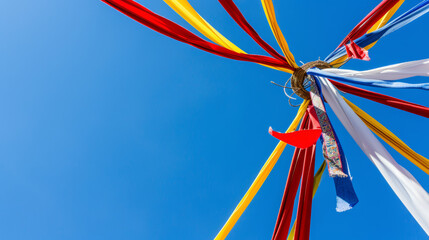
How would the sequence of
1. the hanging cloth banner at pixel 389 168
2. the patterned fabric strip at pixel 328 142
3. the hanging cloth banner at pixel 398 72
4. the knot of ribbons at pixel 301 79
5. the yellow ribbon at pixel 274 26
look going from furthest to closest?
the knot of ribbons at pixel 301 79
the yellow ribbon at pixel 274 26
the patterned fabric strip at pixel 328 142
the hanging cloth banner at pixel 398 72
the hanging cloth banner at pixel 389 168

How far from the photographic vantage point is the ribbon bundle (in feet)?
6.23

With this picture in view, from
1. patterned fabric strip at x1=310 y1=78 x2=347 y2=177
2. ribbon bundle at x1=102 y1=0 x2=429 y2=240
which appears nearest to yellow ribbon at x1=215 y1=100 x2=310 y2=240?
ribbon bundle at x1=102 y1=0 x2=429 y2=240

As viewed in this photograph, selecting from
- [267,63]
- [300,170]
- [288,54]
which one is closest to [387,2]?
[288,54]

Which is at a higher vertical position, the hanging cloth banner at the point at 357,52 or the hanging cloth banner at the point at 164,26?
the hanging cloth banner at the point at 164,26

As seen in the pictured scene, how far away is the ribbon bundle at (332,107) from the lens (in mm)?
1898

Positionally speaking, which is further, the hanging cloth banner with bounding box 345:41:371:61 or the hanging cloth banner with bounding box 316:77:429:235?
the hanging cloth banner with bounding box 345:41:371:61

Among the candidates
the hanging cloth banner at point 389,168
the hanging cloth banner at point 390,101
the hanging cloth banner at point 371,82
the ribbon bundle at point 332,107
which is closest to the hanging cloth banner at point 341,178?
the ribbon bundle at point 332,107

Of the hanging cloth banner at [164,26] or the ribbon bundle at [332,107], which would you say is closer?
the ribbon bundle at [332,107]

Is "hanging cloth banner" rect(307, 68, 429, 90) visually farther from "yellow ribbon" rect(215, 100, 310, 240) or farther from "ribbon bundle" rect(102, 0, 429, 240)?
"yellow ribbon" rect(215, 100, 310, 240)

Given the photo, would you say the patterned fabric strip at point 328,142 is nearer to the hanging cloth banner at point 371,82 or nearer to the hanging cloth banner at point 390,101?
the hanging cloth banner at point 371,82

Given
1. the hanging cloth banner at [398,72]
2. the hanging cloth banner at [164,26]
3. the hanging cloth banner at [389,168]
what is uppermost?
the hanging cloth banner at [164,26]

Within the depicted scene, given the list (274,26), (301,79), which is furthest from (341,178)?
(274,26)

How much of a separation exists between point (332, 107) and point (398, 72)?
1.55ft

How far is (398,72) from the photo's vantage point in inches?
82.8
